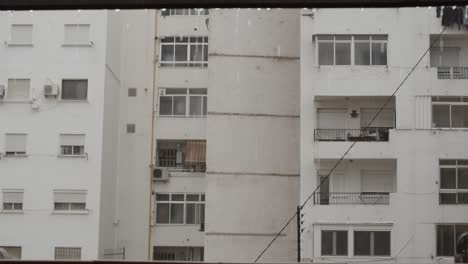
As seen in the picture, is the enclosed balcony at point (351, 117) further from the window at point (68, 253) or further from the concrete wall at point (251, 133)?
the window at point (68, 253)

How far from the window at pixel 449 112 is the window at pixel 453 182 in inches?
30.9

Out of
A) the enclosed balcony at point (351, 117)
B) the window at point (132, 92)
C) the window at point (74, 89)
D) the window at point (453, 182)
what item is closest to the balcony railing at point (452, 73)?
the enclosed balcony at point (351, 117)

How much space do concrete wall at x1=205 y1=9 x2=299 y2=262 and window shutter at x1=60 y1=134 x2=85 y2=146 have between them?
2.64 meters

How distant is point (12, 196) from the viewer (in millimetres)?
16156

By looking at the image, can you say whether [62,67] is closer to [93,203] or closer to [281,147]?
[93,203]

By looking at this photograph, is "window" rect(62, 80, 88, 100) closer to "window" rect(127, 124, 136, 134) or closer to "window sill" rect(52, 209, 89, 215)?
"window" rect(127, 124, 136, 134)

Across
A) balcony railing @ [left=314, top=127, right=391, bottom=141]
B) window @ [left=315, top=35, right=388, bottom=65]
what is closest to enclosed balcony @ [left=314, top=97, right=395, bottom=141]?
balcony railing @ [left=314, top=127, right=391, bottom=141]

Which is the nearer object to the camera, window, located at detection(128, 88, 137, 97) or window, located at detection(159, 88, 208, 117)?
window, located at detection(159, 88, 208, 117)

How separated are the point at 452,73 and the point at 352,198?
3087 millimetres

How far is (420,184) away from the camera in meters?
14.7

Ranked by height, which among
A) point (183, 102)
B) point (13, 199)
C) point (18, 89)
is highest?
point (18, 89)

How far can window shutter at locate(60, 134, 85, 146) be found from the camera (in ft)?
53.2

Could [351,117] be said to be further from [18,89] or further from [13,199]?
[13,199]

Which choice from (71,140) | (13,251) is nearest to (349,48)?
(71,140)
